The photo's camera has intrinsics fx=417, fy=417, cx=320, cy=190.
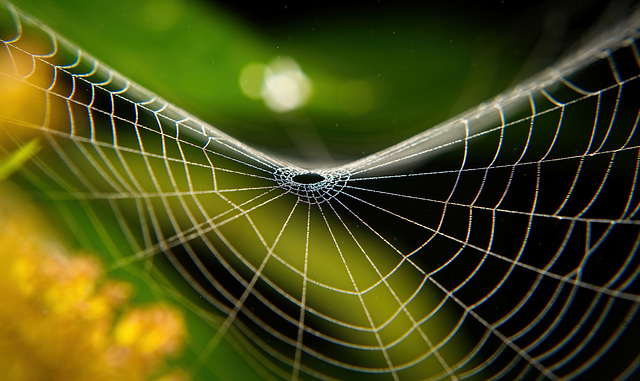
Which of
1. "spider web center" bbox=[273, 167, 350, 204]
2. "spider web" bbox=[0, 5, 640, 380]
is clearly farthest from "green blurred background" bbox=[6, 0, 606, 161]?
"spider web center" bbox=[273, 167, 350, 204]

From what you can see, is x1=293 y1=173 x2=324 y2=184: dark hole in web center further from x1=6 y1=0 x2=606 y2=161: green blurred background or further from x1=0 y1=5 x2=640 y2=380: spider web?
x1=6 y1=0 x2=606 y2=161: green blurred background

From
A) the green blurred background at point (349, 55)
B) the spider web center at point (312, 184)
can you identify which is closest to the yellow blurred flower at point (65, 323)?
the green blurred background at point (349, 55)

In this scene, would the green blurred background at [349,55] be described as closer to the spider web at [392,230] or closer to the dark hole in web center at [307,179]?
the spider web at [392,230]

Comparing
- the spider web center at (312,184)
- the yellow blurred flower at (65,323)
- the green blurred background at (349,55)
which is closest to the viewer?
the yellow blurred flower at (65,323)

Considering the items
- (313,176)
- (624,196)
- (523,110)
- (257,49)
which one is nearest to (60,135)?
(257,49)

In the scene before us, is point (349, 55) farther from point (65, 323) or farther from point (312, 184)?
point (65, 323)

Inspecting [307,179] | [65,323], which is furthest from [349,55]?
[65,323]

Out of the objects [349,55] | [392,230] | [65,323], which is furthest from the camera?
[392,230]
